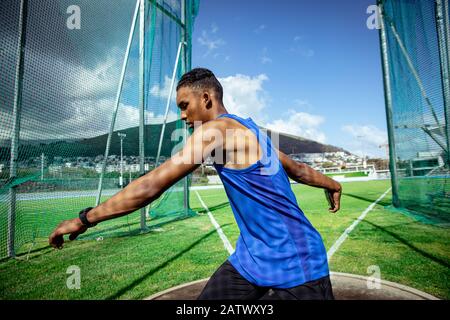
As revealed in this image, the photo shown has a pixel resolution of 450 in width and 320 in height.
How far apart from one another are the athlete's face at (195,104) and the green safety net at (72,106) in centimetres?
486

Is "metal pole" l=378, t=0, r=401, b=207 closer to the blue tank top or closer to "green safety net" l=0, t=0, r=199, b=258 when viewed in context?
"green safety net" l=0, t=0, r=199, b=258

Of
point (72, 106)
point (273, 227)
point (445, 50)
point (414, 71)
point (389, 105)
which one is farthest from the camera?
point (389, 105)

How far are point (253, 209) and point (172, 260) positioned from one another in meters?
3.75

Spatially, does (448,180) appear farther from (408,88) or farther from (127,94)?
(127,94)

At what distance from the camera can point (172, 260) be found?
4852 millimetres

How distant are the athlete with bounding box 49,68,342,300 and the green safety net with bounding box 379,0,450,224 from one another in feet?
23.0

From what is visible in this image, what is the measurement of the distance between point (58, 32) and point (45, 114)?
6.15 ft

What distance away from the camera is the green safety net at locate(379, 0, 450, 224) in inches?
270

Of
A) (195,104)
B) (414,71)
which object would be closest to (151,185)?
(195,104)

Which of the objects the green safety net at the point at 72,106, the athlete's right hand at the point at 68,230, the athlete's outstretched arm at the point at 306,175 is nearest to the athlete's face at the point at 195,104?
the athlete's outstretched arm at the point at 306,175

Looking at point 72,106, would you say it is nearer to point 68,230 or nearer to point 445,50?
point 68,230

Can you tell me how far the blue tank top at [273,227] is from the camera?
1528 millimetres

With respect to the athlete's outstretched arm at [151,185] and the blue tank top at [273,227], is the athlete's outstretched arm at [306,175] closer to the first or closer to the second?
the blue tank top at [273,227]
